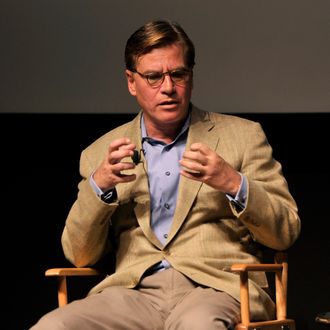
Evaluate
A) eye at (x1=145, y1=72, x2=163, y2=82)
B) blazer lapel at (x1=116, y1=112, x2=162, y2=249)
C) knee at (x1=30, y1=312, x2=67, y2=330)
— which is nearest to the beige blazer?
blazer lapel at (x1=116, y1=112, x2=162, y2=249)

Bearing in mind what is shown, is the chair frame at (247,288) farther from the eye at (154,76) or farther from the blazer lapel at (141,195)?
the eye at (154,76)

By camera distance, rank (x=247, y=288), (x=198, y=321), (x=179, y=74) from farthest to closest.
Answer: (x=179, y=74) < (x=247, y=288) < (x=198, y=321)

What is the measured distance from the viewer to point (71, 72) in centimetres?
459

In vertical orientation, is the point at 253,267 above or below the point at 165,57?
below

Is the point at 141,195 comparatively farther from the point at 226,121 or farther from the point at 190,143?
the point at 226,121

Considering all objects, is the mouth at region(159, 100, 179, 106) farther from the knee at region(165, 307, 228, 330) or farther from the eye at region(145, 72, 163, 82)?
the knee at region(165, 307, 228, 330)

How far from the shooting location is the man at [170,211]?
3.25 metres

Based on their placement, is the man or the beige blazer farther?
the beige blazer

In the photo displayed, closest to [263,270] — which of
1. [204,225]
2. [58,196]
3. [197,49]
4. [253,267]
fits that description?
[253,267]

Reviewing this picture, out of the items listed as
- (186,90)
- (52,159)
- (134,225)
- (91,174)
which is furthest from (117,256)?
(52,159)

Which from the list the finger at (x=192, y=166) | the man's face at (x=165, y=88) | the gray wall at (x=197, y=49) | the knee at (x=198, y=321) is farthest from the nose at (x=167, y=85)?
the gray wall at (x=197, y=49)

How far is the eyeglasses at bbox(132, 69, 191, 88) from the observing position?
11.2 feet

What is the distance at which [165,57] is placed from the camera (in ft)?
11.2

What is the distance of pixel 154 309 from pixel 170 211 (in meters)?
0.36
